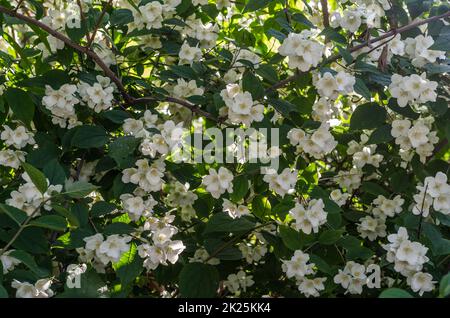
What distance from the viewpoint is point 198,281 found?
1707 millimetres

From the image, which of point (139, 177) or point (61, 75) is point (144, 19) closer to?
point (61, 75)

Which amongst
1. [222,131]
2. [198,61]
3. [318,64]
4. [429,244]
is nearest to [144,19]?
[198,61]

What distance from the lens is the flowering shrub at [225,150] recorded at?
158cm

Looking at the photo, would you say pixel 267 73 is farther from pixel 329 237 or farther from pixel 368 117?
pixel 329 237

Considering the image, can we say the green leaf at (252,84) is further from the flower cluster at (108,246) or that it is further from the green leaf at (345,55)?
the flower cluster at (108,246)

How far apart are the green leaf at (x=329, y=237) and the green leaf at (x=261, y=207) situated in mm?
225

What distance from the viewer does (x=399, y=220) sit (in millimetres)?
1729

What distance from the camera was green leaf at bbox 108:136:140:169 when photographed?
1.61 meters

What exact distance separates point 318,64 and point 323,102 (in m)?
0.14

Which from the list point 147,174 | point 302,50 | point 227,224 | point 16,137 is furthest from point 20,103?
point 302,50

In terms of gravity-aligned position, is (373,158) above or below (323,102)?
below

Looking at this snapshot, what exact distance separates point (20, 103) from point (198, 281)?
2.25 ft

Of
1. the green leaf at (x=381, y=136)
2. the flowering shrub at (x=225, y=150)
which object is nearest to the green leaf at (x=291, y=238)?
the flowering shrub at (x=225, y=150)
